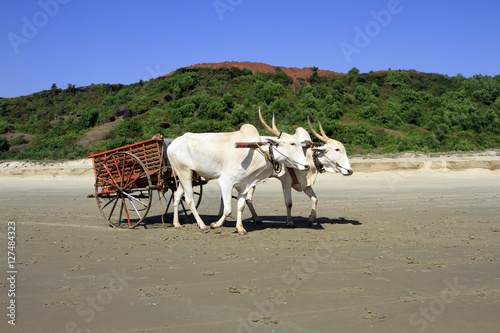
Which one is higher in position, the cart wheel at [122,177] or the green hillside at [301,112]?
the green hillside at [301,112]

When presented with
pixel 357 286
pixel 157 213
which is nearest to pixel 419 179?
pixel 157 213

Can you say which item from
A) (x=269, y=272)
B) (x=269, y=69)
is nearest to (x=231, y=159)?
(x=269, y=272)

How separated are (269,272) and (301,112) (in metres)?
34.6

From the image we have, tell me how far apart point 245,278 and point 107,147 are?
3109 centimetres

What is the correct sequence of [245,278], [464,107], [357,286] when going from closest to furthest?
1. [357,286]
2. [245,278]
3. [464,107]

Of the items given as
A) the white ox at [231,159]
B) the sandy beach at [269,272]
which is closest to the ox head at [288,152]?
the white ox at [231,159]

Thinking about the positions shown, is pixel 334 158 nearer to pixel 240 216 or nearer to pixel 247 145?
pixel 247 145

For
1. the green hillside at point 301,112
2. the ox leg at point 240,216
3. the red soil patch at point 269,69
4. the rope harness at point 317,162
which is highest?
the red soil patch at point 269,69

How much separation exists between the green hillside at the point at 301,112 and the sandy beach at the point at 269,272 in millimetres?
20650

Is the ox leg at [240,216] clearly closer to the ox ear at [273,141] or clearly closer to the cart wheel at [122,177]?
the ox ear at [273,141]

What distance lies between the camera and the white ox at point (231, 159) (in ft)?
33.2

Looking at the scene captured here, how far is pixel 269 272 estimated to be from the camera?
6910mm

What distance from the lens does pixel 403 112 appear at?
151 feet

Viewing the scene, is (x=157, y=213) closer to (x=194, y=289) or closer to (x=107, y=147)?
(x=194, y=289)
